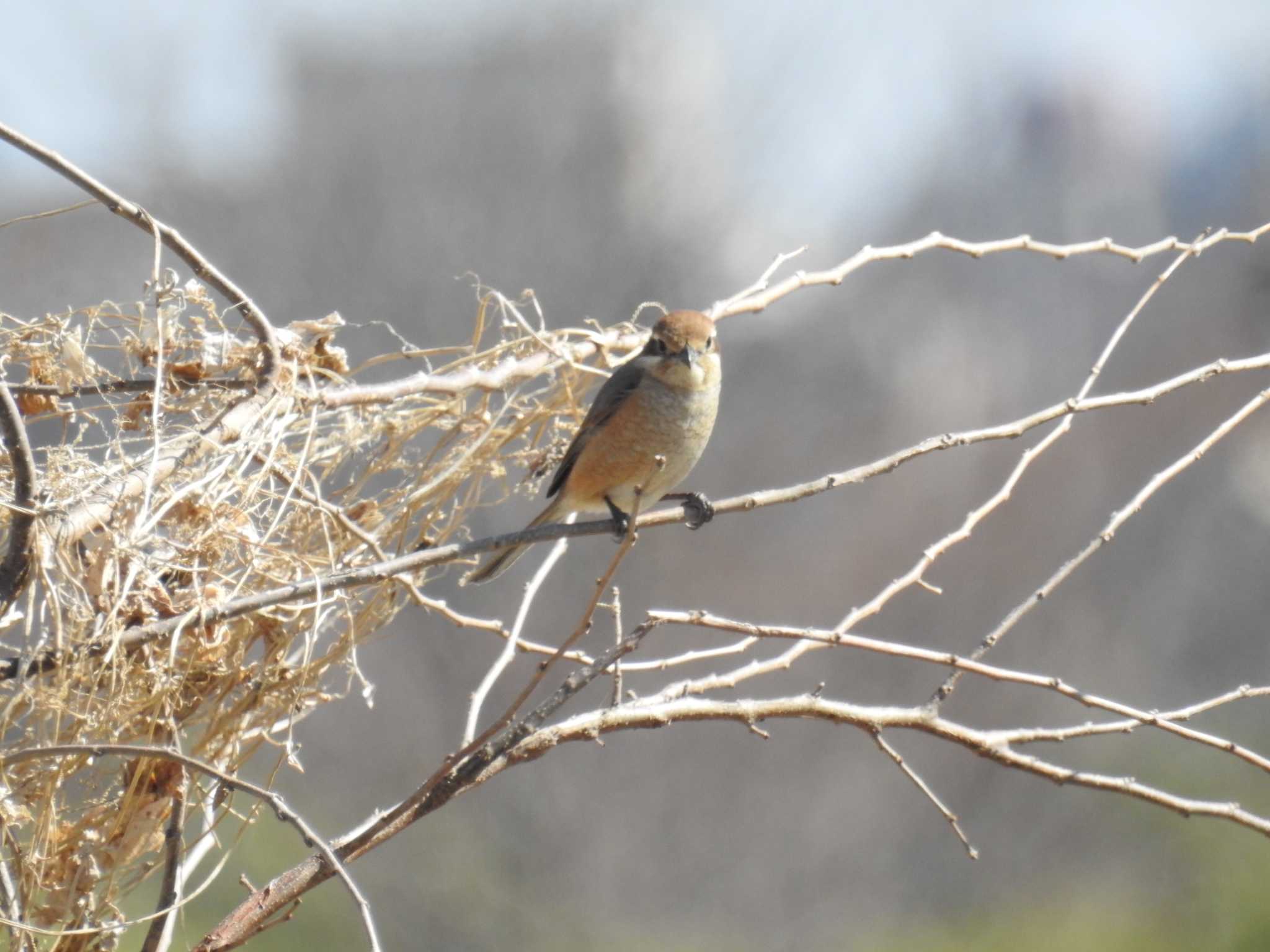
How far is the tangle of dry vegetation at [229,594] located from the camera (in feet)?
5.24

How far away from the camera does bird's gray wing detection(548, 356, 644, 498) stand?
110 inches

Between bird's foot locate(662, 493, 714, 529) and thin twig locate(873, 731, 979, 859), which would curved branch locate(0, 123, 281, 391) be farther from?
thin twig locate(873, 731, 979, 859)

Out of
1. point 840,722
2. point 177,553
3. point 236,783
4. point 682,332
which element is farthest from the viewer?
point 682,332

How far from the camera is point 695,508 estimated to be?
8.76 ft

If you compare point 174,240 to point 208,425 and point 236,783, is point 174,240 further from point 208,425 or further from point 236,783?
point 236,783

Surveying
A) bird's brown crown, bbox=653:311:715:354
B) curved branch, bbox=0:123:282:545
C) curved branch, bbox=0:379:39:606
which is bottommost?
curved branch, bbox=0:379:39:606

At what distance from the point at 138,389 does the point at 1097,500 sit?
23.7 ft

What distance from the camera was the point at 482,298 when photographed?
2369mm

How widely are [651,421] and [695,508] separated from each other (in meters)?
0.29

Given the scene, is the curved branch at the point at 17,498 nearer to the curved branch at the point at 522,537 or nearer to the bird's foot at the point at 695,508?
the curved branch at the point at 522,537

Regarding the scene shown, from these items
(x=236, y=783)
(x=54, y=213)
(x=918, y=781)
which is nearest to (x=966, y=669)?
(x=918, y=781)

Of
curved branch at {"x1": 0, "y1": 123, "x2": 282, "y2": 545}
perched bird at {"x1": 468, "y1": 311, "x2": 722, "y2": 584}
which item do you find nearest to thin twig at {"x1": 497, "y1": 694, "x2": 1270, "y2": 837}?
curved branch at {"x1": 0, "y1": 123, "x2": 282, "y2": 545}

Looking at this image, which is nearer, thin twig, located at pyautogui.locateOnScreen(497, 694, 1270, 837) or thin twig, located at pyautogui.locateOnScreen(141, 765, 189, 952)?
thin twig, located at pyautogui.locateOnScreen(141, 765, 189, 952)

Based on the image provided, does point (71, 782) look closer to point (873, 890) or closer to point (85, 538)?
point (85, 538)
